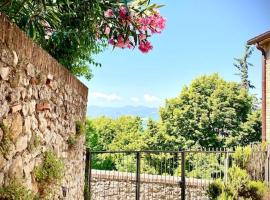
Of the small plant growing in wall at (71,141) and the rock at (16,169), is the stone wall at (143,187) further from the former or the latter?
the rock at (16,169)

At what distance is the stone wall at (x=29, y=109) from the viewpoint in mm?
2424

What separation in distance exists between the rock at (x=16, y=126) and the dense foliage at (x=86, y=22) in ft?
3.31

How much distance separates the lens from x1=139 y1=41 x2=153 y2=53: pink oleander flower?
4.26 m

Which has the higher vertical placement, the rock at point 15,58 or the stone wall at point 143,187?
the rock at point 15,58

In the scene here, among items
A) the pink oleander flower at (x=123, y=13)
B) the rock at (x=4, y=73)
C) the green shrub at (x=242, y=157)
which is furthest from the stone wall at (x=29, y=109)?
the green shrub at (x=242, y=157)

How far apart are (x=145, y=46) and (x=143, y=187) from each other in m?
6.02

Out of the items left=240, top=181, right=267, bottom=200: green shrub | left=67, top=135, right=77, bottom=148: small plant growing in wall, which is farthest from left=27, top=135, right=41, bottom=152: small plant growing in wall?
left=240, top=181, right=267, bottom=200: green shrub

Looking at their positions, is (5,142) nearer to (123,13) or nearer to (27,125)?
(27,125)

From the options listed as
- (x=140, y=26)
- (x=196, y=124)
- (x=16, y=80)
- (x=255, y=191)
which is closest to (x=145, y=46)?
(x=140, y=26)

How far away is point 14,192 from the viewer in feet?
8.12

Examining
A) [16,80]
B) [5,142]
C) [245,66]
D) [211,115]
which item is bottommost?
[5,142]

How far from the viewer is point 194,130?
79.5 ft

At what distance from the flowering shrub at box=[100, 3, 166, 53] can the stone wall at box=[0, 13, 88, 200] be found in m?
0.63

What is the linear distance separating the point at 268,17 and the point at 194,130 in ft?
24.1
